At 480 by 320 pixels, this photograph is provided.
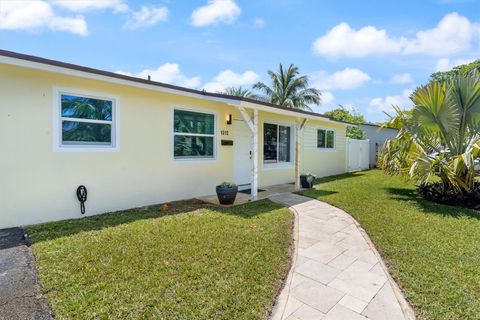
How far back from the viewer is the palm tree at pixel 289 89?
89.0 ft

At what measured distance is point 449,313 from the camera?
8.63 ft

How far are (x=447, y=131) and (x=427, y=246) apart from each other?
14.1 ft

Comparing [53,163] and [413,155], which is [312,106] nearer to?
[413,155]

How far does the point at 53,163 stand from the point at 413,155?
9.15 meters

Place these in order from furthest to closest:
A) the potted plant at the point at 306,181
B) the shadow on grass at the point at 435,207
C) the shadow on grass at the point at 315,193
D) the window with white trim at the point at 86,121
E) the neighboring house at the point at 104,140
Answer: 1. the potted plant at the point at 306,181
2. the shadow on grass at the point at 315,193
3. the shadow on grass at the point at 435,207
4. the window with white trim at the point at 86,121
5. the neighboring house at the point at 104,140

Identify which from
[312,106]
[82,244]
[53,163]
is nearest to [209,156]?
[53,163]

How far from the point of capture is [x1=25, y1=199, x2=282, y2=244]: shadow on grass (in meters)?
4.71

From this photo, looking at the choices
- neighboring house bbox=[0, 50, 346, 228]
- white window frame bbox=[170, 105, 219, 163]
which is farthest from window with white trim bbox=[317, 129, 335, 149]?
white window frame bbox=[170, 105, 219, 163]

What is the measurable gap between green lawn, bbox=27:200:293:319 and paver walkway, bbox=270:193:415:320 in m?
0.21

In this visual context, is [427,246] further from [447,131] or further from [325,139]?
[325,139]

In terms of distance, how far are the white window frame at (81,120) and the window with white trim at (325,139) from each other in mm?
9467

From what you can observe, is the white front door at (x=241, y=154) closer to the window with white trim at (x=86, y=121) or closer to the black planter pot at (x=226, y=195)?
the black planter pot at (x=226, y=195)

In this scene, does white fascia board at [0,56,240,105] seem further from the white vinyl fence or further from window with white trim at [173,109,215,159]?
the white vinyl fence

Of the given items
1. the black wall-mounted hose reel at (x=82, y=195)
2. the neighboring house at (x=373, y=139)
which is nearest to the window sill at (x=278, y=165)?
the black wall-mounted hose reel at (x=82, y=195)
